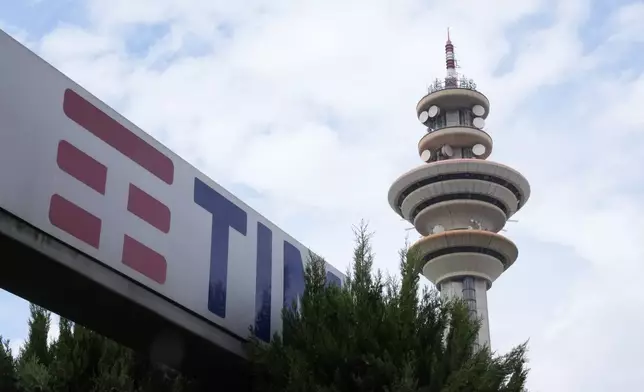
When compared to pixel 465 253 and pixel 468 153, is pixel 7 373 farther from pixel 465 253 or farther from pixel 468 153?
pixel 468 153

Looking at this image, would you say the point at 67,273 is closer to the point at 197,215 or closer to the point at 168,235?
the point at 168,235

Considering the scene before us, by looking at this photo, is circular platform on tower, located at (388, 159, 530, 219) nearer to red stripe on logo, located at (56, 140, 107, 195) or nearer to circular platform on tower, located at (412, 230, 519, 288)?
circular platform on tower, located at (412, 230, 519, 288)

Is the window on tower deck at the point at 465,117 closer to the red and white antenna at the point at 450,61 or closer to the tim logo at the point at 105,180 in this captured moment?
the red and white antenna at the point at 450,61

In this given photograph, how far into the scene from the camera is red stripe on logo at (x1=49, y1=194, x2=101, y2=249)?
8430mm

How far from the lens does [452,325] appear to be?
10.8 metres

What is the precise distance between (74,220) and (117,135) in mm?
1298

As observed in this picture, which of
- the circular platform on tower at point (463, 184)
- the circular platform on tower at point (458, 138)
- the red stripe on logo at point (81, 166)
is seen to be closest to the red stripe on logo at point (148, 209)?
the red stripe on logo at point (81, 166)

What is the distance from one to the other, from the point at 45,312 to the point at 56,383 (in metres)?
1.51

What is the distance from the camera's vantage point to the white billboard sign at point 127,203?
8266 mm

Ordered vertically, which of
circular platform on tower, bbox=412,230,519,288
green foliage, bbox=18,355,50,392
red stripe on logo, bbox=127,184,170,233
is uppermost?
circular platform on tower, bbox=412,230,519,288

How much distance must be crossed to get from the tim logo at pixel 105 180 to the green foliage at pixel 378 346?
1.92 m

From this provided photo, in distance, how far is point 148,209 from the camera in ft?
31.7

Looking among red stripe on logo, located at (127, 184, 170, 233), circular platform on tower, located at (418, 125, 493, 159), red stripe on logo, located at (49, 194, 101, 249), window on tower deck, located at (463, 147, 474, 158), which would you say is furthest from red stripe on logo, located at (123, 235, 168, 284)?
window on tower deck, located at (463, 147, 474, 158)

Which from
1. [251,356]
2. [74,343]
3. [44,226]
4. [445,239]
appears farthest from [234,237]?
[445,239]
